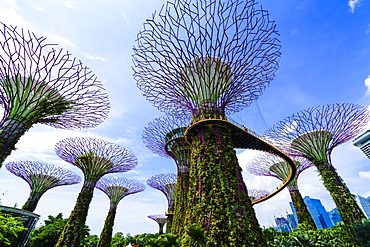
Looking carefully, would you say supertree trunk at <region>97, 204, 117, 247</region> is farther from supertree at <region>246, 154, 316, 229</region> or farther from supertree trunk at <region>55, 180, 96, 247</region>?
supertree at <region>246, 154, 316, 229</region>

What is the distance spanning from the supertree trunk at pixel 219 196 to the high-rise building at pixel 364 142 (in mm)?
15615

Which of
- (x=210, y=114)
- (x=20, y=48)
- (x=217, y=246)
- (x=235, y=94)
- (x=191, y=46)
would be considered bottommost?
(x=217, y=246)

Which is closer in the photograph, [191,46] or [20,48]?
[20,48]

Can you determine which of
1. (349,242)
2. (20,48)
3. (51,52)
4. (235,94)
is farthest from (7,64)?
(349,242)

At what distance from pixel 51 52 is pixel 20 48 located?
51.6 inches

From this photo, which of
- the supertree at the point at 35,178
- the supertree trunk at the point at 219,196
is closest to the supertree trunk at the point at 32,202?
the supertree at the point at 35,178

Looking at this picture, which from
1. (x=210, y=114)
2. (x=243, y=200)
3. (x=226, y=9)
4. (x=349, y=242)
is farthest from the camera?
(x=349, y=242)

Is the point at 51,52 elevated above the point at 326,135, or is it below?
below

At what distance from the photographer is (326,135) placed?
16.9 m

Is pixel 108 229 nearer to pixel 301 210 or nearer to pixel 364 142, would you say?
pixel 301 210

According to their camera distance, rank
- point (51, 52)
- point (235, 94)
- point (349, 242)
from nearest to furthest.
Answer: point (51, 52) → point (235, 94) → point (349, 242)

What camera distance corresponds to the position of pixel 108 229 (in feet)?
74.9

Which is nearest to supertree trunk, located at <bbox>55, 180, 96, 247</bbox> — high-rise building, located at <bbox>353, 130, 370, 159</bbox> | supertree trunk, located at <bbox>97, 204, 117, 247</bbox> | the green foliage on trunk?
supertree trunk, located at <bbox>97, 204, 117, 247</bbox>

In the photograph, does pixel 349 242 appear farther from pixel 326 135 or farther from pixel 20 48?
pixel 20 48
